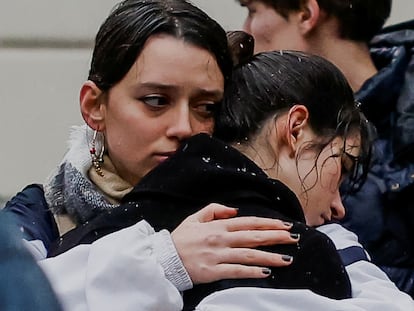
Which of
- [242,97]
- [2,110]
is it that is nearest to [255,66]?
[242,97]

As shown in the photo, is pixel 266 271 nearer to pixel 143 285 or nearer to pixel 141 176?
pixel 143 285

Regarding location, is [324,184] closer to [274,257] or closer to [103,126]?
[274,257]

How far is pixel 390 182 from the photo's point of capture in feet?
9.67

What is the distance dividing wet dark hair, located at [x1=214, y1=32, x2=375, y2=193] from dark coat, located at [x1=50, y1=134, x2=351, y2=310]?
125 millimetres

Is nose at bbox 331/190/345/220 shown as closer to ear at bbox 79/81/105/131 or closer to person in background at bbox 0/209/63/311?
ear at bbox 79/81/105/131

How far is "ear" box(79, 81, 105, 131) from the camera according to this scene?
2.38 metres

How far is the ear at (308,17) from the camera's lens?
3.36 meters

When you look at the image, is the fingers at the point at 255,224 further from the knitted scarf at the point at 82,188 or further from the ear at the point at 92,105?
the ear at the point at 92,105

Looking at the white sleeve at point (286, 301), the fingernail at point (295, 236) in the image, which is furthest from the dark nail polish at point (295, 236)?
the white sleeve at point (286, 301)

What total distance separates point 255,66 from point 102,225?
1.50ft

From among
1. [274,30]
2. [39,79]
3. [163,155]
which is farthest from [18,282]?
[39,79]

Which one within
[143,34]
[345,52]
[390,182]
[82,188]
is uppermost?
[143,34]

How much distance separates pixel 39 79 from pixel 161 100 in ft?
6.72

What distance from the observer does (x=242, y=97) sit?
2.35m
